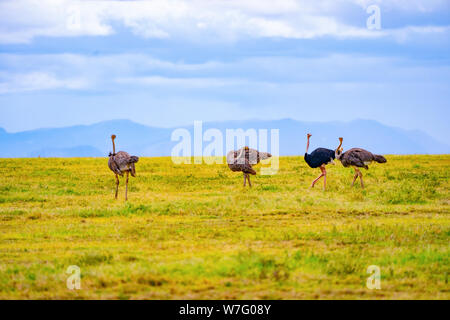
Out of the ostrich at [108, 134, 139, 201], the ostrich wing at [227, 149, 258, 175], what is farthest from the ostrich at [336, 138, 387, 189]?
the ostrich at [108, 134, 139, 201]

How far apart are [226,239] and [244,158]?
1157 centimetres

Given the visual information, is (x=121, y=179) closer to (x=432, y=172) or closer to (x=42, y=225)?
(x=42, y=225)

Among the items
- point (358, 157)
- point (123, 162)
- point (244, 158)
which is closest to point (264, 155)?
point (244, 158)

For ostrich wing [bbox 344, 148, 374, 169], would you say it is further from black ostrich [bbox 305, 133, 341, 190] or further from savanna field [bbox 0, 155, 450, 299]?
savanna field [bbox 0, 155, 450, 299]

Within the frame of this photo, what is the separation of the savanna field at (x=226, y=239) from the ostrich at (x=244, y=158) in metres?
1.02

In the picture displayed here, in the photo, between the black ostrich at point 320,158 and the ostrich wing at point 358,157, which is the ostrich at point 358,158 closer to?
the ostrich wing at point 358,157

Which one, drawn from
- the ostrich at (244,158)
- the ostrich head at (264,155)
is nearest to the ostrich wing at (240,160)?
the ostrich at (244,158)

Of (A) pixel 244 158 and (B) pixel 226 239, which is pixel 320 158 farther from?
(B) pixel 226 239

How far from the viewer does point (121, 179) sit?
3256 cm

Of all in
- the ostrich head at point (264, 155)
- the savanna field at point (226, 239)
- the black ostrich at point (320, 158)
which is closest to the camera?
the savanna field at point (226, 239)

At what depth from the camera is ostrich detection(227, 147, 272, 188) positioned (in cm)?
2739

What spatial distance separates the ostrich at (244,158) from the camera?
27391 millimetres
